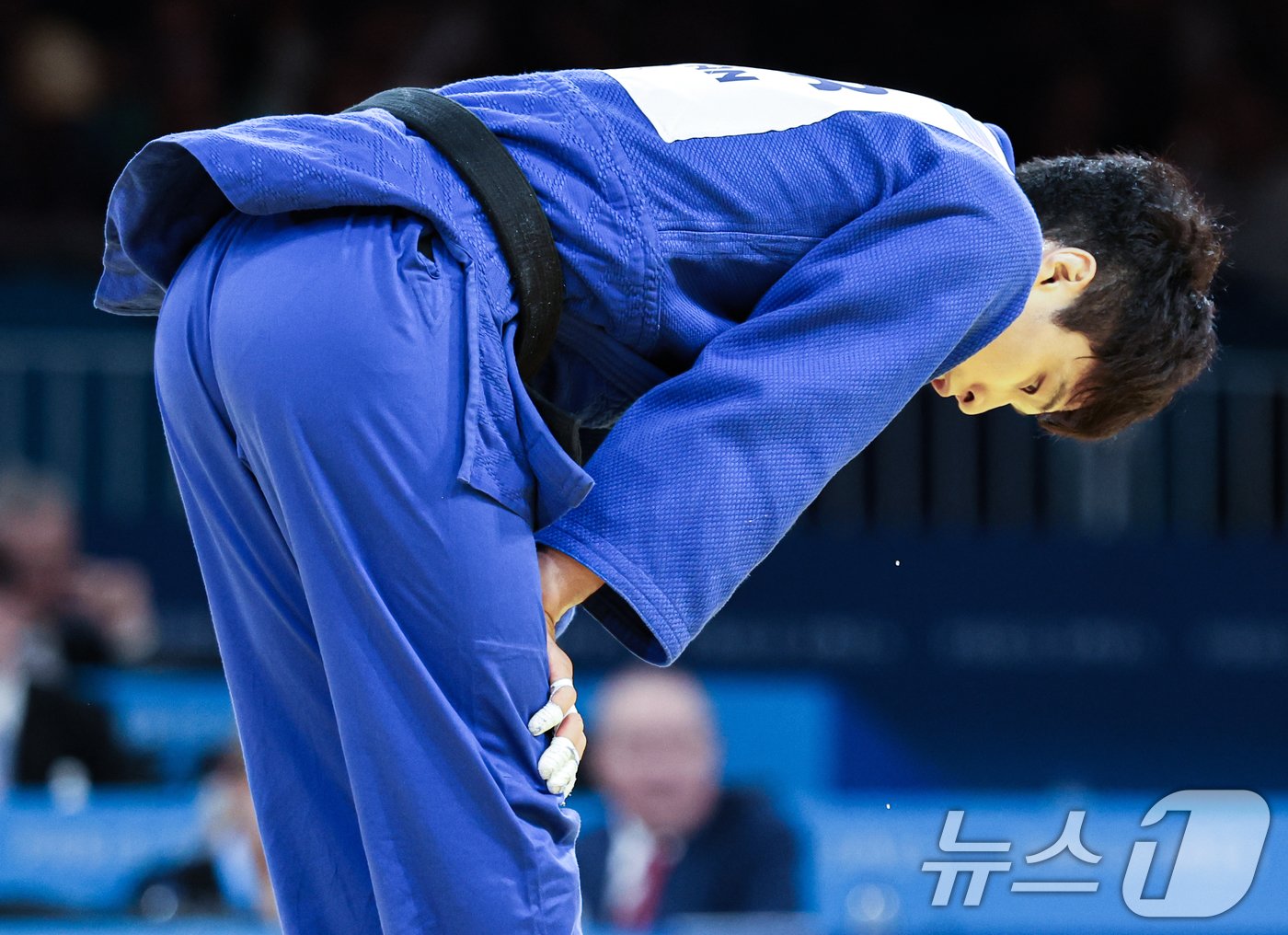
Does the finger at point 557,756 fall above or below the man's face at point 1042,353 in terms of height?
below

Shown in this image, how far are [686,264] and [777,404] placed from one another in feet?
0.56

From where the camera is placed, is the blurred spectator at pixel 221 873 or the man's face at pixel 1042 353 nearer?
the man's face at pixel 1042 353

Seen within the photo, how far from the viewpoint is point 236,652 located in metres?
1.62

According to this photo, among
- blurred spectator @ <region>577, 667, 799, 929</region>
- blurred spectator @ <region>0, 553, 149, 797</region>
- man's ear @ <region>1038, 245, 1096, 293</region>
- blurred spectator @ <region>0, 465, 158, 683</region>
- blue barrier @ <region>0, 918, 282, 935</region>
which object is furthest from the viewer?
blurred spectator @ <region>0, 465, 158, 683</region>

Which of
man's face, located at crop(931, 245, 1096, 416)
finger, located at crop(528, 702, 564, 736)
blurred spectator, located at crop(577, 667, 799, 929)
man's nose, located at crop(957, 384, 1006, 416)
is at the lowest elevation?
blurred spectator, located at crop(577, 667, 799, 929)

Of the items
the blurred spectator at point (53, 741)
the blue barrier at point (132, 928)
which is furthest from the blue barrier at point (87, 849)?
the blurred spectator at point (53, 741)

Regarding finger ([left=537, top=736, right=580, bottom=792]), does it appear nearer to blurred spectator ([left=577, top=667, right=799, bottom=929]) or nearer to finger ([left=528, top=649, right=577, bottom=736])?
finger ([left=528, top=649, right=577, bottom=736])

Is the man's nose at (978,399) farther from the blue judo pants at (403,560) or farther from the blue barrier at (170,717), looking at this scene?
the blue barrier at (170,717)

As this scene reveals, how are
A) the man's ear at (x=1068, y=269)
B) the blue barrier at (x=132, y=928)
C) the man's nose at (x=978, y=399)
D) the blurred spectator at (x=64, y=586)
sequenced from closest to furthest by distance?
1. the man's ear at (x=1068, y=269)
2. the man's nose at (x=978, y=399)
3. the blue barrier at (x=132, y=928)
4. the blurred spectator at (x=64, y=586)

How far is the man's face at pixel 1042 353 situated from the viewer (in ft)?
5.64

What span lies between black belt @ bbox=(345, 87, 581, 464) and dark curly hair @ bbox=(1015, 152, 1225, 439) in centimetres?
55

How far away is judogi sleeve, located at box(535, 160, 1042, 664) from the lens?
4.81 feet

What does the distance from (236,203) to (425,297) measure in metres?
0.19

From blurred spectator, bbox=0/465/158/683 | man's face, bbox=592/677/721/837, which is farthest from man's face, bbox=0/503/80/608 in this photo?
man's face, bbox=592/677/721/837
